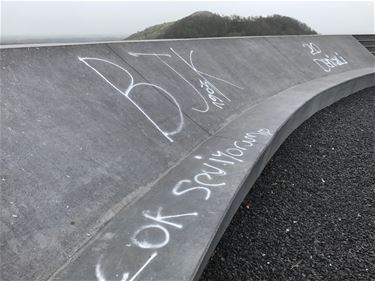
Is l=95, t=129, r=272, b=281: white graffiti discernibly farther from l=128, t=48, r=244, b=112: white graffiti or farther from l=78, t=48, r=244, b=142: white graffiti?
l=128, t=48, r=244, b=112: white graffiti

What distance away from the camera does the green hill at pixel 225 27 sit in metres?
15.9

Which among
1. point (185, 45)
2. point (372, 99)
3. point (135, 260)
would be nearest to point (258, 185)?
point (135, 260)

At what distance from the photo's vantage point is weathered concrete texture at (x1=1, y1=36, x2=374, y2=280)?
2945 millimetres

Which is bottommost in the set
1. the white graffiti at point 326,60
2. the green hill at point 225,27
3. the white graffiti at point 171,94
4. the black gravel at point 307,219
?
the green hill at point 225,27

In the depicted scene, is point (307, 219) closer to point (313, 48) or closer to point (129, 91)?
point (129, 91)

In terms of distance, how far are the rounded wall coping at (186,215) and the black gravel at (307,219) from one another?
179 mm

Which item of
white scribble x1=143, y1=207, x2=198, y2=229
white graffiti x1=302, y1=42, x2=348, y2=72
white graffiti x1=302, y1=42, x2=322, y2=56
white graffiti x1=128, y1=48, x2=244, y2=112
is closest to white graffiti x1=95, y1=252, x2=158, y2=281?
white scribble x1=143, y1=207, x2=198, y2=229

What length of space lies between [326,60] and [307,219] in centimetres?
900

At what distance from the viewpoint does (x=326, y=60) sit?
12234mm

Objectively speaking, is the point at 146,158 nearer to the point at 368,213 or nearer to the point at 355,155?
the point at 368,213

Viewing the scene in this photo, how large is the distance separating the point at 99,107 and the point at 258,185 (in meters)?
2.04

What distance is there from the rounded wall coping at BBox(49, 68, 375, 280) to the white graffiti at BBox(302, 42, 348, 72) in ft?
20.3

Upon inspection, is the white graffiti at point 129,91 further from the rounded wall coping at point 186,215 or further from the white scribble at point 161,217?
the white scribble at point 161,217

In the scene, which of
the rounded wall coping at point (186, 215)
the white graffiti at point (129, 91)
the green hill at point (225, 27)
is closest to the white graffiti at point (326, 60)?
the green hill at point (225, 27)
